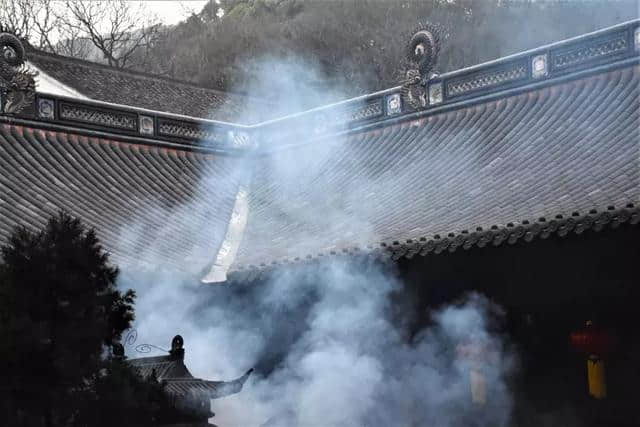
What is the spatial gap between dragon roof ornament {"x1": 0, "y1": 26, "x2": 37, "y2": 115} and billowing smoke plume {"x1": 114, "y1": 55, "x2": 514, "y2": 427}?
2362 millimetres

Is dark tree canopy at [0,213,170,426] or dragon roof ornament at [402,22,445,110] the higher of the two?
dragon roof ornament at [402,22,445,110]

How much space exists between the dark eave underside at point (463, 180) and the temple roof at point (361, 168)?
25 mm

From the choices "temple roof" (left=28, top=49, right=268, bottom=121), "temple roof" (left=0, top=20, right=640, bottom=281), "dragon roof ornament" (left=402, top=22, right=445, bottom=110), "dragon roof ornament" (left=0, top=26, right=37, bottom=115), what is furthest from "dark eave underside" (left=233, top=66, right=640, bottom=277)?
"temple roof" (left=28, top=49, right=268, bottom=121)

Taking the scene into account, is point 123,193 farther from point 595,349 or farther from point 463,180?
point 595,349

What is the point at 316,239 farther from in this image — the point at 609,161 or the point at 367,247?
the point at 609,161

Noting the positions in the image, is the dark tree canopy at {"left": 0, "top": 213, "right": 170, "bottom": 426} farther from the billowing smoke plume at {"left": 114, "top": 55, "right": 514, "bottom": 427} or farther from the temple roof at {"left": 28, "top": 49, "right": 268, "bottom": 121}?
the temple roof at {"left": 28, "top": 49, "right": 268, "bottom": 121}

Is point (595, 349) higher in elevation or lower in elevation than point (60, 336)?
higher

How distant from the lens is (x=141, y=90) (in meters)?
23.1

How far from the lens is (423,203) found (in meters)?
12.9

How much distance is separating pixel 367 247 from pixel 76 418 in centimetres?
575

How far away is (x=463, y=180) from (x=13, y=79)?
6.04 m

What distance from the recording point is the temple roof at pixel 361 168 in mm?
11461

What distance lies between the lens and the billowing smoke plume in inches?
474

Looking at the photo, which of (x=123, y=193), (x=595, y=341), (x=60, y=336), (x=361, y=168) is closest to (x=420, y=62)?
(x=361, y=168)
